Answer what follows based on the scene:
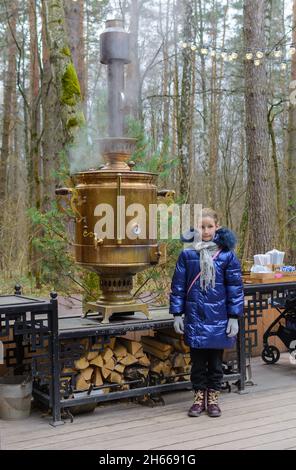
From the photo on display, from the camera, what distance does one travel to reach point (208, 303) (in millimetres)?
4176

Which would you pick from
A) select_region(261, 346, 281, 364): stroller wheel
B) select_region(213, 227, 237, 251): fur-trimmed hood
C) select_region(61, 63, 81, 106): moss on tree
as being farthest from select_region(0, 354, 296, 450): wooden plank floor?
→ select_region(61, 63, 81, 106): moss on tree

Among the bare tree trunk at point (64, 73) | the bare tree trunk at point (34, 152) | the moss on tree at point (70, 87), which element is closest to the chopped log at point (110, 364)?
the bare tree trunk at point (34, 152)

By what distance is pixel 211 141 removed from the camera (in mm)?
15844

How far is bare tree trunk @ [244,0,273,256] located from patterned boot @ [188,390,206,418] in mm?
4020

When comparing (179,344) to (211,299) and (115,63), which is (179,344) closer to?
(211,299)

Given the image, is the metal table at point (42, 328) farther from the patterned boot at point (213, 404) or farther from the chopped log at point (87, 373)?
the patterned boot at point (213, 404)

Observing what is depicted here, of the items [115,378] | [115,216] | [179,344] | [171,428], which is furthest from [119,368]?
[115,216]

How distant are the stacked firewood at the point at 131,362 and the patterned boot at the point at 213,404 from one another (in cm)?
40

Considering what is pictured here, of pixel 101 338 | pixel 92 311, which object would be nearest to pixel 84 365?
pixel 101 338

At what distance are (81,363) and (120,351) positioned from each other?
345 mm

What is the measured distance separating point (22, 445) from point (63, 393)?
0.55 m

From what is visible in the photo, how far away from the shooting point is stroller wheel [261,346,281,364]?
5.76 metres

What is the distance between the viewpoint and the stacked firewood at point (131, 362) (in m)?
4.32
